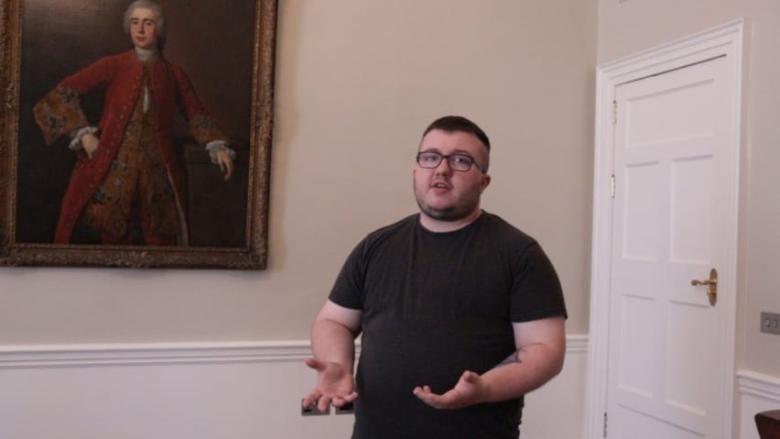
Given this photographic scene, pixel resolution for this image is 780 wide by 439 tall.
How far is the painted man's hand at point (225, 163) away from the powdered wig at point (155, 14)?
516mm

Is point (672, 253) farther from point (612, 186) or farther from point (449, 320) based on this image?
point (449, 320)

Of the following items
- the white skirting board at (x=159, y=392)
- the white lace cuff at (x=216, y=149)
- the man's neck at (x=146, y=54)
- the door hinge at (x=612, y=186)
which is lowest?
the white skirting board at (x=159, y=392)

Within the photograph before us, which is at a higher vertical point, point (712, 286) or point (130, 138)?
point (130, 138)

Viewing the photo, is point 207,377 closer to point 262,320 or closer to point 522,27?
point 262,320

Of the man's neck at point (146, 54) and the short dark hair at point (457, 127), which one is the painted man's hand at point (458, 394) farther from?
the man's neck at point (146, 54)

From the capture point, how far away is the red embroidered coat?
113 inches

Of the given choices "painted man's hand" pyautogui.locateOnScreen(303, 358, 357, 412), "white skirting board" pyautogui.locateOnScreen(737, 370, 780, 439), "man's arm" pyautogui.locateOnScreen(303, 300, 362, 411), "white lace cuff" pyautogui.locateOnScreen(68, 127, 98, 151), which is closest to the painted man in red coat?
"white lace cuff" pyautogui.locateOnScreen(68, 127, 98, 151)

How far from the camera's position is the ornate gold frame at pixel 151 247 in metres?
2.81

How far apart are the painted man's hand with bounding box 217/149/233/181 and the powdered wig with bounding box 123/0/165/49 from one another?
1.69 feet

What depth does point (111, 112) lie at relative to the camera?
9.64ft

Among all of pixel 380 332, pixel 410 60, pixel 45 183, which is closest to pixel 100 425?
pixel 45 183

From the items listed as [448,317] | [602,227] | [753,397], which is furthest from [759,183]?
[448,317]

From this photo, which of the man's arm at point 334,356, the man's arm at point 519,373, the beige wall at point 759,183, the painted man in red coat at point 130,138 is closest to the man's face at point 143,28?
the painted man in red coat at point 130,138

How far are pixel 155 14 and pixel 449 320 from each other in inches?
80.1
